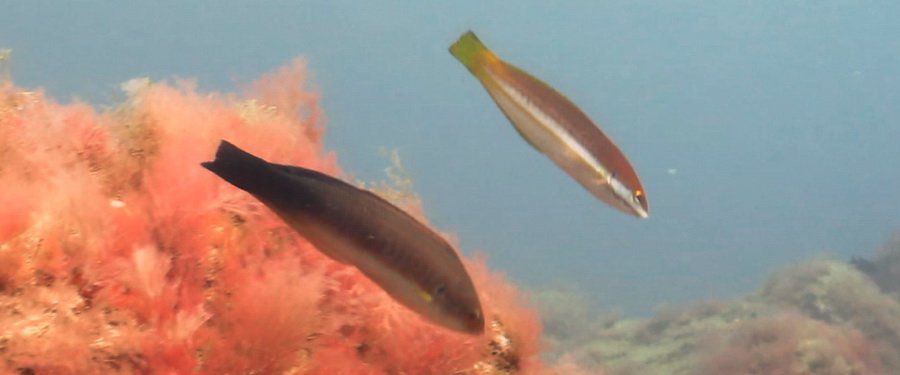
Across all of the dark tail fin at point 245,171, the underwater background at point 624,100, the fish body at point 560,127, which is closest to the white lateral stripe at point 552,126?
the fish body at point 560,127

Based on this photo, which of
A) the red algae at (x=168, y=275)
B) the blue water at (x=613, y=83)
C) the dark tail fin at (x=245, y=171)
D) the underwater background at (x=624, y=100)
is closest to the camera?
the dark tail fin at (x=245, y=171)

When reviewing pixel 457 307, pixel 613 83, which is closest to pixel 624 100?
pixel 613 83

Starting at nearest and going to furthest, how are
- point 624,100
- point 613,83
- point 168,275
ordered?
point 168,275 < point 624,100 < point 613,83

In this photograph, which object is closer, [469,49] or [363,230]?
[363,230]

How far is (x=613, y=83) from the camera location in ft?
643

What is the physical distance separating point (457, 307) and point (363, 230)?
0.26m

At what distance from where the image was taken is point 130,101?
3131 mm

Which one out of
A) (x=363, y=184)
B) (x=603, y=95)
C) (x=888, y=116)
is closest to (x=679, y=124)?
(x=603, y=95)

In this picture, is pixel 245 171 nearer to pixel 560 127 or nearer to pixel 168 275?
pixel 560 127

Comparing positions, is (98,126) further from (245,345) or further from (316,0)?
(316,0)

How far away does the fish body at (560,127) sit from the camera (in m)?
1.91

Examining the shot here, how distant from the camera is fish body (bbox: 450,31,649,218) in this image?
1909 mm

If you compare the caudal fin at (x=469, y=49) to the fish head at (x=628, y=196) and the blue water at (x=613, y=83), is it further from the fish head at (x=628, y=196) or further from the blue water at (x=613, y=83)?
the blue water at (x=613, y=83)

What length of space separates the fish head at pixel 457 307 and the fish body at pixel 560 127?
0.65 meters
